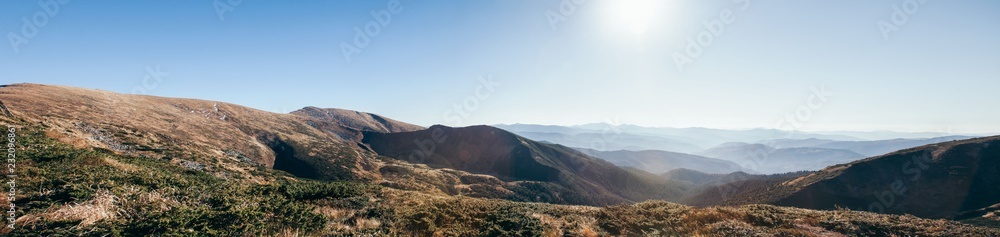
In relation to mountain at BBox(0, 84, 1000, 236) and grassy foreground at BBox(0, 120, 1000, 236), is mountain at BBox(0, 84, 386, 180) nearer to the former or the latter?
mountain at BBox(0, 84, 1000, 236)

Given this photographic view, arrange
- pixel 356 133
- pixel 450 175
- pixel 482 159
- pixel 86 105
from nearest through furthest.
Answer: pixel 86 105, pixel 450 175, pixel 482 159, pixel 356 133

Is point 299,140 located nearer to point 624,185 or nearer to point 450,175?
point 450,175

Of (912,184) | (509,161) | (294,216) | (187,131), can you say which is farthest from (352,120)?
(912,184)

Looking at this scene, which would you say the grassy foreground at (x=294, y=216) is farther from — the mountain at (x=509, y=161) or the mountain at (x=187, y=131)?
the mountain at (x=509, y=161)

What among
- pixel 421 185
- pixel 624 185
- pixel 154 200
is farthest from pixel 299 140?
pixel 624 185

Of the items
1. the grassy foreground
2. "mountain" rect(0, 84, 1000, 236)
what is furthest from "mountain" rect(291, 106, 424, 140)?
the grassy foreground

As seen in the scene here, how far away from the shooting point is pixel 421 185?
68250 millimetres

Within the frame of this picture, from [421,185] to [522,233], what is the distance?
60.1 metres

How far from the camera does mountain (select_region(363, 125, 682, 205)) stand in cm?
12106

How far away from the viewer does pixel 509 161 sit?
5054 inches

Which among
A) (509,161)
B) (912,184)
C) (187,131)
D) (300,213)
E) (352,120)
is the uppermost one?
(352,120)

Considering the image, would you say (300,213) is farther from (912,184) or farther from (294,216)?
(912,184)

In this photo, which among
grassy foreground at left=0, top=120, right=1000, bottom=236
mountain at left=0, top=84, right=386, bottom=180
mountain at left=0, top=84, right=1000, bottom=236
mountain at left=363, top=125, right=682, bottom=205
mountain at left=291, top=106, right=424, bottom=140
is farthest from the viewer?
mountain at left=291, top=106, right=424, bottom=140

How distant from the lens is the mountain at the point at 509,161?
121062 millimetres
